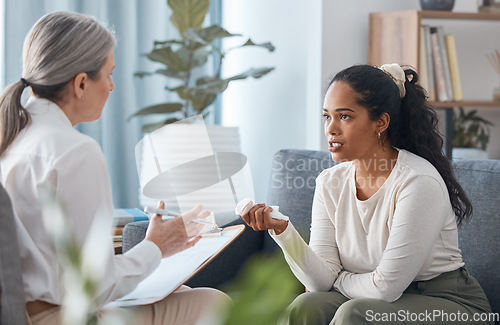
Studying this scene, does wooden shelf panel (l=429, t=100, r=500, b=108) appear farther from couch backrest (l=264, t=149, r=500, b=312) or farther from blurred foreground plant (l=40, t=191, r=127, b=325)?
blurred foreground plant (l=40, t=191, r=127, b=325)

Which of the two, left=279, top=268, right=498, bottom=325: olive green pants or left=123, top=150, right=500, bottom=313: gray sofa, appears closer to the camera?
left=279, top=268, right=498, bottom=325: olive green pants

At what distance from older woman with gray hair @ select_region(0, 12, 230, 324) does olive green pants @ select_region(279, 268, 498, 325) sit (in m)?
0.34

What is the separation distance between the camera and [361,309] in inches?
52.8

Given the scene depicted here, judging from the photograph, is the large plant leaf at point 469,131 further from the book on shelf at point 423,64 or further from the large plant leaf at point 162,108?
the large plant leaf at point 162,108

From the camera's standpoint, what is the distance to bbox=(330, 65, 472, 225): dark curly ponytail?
1512mm

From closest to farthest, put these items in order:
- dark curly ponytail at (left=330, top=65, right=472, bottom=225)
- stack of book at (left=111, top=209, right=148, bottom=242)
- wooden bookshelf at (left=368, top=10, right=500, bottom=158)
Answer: dark curly ponytail at (left=330, top=65, right=472, bottom=225) < stack of book at (left=111, top=209, right=148, bottom=242) < wooden bookshelf at (left=368, top=10, right=500, bottom=158)

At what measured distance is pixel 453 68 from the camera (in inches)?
107

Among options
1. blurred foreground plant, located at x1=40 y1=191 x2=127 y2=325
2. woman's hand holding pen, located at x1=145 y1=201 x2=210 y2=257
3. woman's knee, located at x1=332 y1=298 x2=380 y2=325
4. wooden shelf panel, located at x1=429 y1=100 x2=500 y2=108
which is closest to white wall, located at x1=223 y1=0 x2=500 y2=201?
wooden shelf panel, located at x1=429 y1=100 x2=500 y2=108

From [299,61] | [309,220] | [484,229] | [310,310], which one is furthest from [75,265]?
[299,61]

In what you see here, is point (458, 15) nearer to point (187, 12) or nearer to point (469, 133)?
point (469, 133)

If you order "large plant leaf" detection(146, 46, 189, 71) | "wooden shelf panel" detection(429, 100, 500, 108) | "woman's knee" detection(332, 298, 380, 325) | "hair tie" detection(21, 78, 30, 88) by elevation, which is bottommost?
"woman's knee" detection(332, 298, 380, 325)

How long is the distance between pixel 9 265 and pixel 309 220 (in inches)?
48.2

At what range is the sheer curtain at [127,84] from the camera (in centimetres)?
296

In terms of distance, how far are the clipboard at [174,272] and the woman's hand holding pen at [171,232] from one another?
89 millimetres
